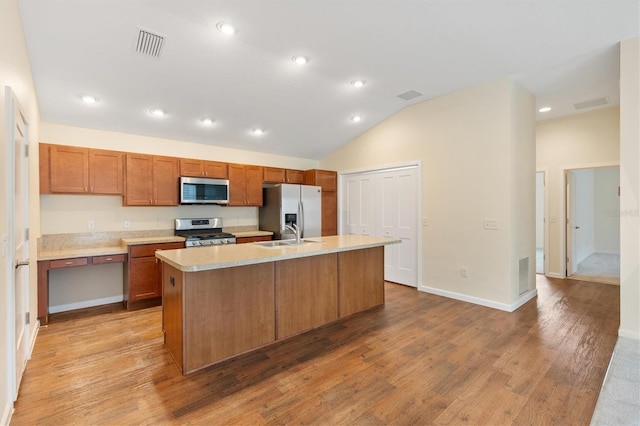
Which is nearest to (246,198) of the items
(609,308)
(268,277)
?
(268,277)

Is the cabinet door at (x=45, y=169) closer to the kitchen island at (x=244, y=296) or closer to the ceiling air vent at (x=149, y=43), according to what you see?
the ceiling air vent at (x=149, y=43)

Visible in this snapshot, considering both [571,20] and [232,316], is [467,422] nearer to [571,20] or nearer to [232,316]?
[232,316]

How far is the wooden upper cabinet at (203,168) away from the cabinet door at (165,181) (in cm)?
12

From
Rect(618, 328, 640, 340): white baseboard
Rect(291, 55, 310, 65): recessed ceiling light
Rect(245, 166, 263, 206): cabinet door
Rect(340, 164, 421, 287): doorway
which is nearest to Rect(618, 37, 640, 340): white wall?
Rect(618, 328, 640, 340): white baseboard

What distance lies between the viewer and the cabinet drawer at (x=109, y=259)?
144 inches

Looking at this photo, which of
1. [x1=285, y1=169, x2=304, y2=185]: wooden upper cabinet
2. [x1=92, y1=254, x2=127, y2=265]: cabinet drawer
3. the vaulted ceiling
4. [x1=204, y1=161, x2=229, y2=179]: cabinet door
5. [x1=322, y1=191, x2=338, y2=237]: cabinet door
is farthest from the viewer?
[x1=322, y1=191, x2=338, y2=237]: cabinet door

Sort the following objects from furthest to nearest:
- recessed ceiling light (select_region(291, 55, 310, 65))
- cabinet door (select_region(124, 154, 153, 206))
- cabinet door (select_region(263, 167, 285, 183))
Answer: cabinet door (select_region(263, 167, 285, 183)) → cabinet door (select_region(124, 154, 153, 206)) → recessed ceiling light (select_region(291, 55, 310, 65))

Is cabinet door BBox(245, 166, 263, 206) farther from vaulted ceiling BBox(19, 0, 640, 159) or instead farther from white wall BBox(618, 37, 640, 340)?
white wall BBox(618, 37, 640, 340)

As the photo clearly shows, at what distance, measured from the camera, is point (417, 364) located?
2.48 meters

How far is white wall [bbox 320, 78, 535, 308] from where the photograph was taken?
376 cm

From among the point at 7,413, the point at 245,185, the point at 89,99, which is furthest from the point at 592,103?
the point at 7,413

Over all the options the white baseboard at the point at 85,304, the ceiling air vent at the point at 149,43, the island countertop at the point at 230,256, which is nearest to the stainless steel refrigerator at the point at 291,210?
the island countertop at the point at 230,256

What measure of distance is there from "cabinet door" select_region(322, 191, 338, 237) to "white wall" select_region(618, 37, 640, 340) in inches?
164

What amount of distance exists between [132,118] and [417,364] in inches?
174
